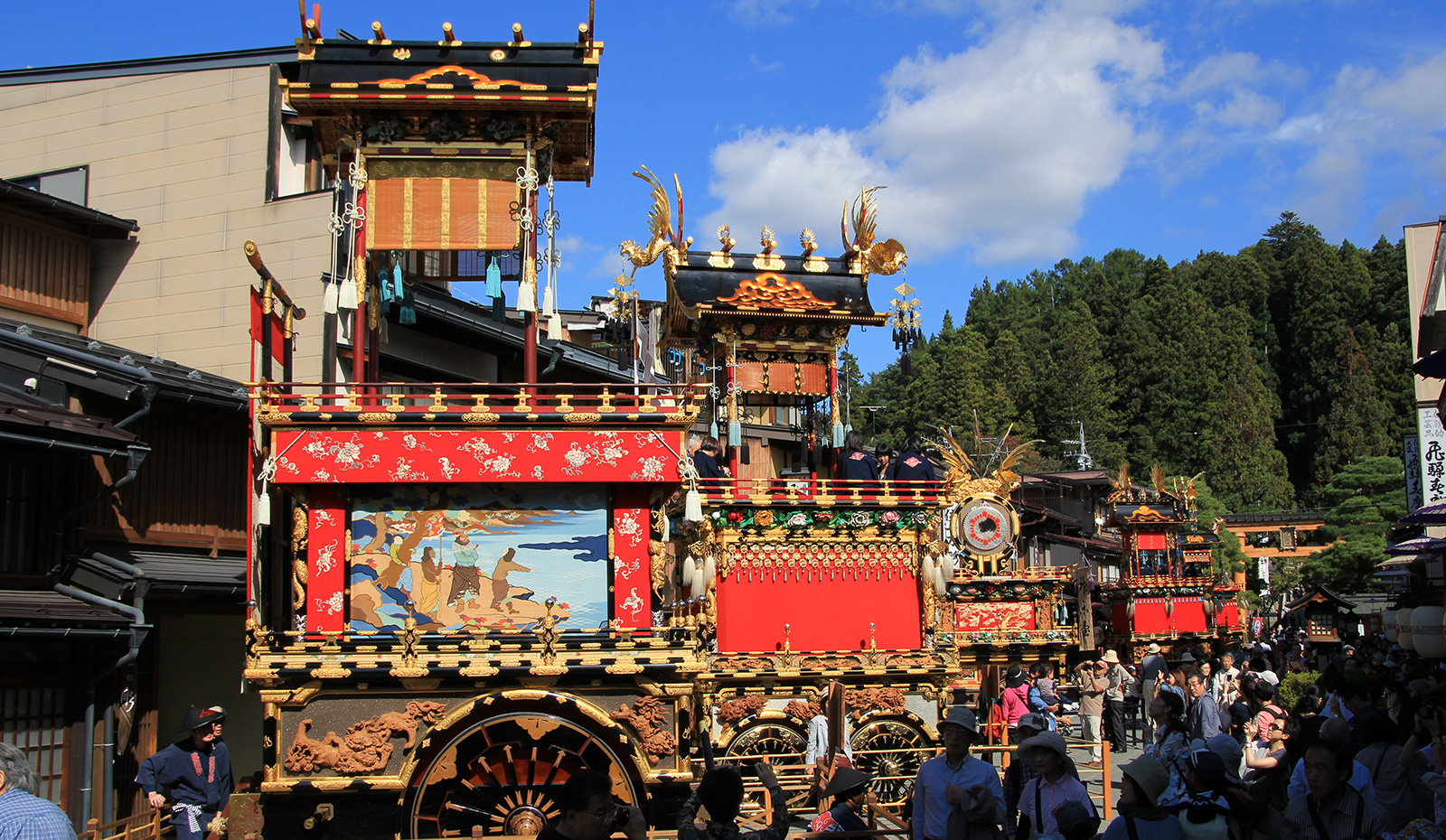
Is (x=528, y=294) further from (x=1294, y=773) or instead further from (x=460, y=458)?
(x=1294, y=773)

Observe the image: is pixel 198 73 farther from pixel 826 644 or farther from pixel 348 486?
pixel 826 644

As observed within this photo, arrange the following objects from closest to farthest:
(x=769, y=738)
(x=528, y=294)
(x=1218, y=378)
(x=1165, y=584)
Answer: (x=528, y=294) → (x=769, y=738) → (x=1165, y=584) → (x=1218, y=378)

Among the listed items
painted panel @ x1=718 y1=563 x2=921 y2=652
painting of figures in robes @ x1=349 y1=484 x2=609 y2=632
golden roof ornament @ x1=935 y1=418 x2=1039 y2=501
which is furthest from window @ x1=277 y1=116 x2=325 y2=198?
golden roof ornament @ x1=935 y1=418 x2=1039 y2=501

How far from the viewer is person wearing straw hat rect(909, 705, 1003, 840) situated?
27.0 ft

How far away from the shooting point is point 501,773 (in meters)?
14.3

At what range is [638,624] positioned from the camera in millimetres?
15484

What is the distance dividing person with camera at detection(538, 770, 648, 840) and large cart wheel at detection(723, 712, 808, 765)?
→ 13482 millimetres

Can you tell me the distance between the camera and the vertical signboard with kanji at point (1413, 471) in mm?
26859

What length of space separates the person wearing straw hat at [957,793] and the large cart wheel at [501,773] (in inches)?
251

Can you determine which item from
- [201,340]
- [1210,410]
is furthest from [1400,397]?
[201,340]

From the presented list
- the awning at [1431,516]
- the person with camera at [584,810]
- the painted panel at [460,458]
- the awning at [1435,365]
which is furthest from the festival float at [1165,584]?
the person with camera at [584,810]

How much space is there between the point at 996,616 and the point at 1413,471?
1055 cm

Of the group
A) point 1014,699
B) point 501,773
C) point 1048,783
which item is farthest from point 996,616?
point 1048,783

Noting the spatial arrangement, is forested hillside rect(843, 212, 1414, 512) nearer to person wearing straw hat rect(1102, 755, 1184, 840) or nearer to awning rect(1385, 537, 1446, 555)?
awning rect(1385, 537, 1446, 555)
